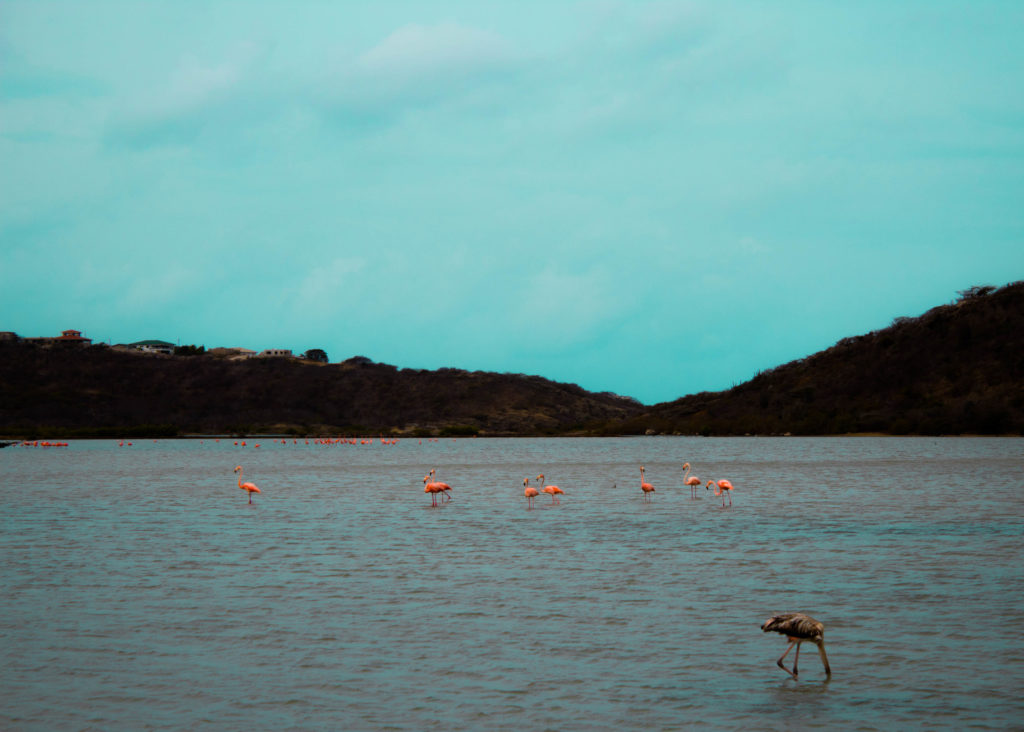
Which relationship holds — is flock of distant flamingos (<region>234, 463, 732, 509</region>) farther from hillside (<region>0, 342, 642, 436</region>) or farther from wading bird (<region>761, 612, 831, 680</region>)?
hillside (<region>0, 342, 642, 436</region>)

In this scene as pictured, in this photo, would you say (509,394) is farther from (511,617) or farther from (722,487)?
(511,617)

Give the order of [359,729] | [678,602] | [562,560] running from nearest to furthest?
[359,729] < [678,602] < [562,560]

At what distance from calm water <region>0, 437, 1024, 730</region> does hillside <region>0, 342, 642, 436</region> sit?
124 metres

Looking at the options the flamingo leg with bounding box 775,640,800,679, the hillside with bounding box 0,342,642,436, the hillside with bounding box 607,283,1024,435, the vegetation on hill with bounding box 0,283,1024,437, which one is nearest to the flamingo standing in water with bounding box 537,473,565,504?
the flamingo leg with bounding box 775,640,800,679

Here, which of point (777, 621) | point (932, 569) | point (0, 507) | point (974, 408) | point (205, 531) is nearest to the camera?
point (777, 621)

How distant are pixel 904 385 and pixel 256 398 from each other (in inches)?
3912

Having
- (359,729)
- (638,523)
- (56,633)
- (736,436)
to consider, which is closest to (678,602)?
(359,729)

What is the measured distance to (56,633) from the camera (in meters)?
13.7

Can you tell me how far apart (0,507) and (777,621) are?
30.1 m

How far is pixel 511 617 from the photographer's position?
47.4 feet

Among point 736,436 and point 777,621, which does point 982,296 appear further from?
point 777,621

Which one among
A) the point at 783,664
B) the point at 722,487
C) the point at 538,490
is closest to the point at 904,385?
the point at 722,487

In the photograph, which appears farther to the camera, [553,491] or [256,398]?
[256,398]

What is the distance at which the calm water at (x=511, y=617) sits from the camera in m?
10.4
